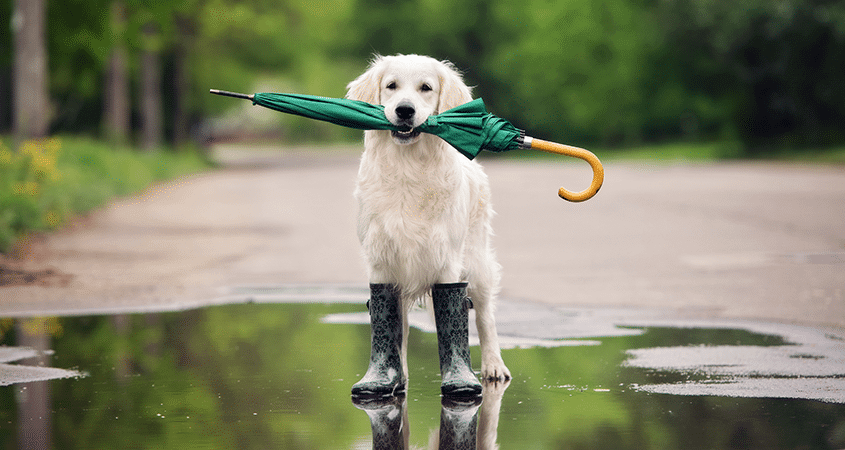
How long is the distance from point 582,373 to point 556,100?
60166mm

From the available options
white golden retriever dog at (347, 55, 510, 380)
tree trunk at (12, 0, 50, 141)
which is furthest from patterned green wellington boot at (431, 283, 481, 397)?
tree trunk at (12, 0, 50, 141)

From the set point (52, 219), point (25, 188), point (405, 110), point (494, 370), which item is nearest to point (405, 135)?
point (405, 110)

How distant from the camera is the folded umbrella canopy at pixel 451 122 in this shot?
19.1 feet

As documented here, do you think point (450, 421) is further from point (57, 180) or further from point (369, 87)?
point (57, 180)

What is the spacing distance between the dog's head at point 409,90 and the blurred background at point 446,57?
8.44m

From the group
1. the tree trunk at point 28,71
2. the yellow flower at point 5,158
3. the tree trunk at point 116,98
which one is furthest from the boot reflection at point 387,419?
the tree trunk at point 116,98

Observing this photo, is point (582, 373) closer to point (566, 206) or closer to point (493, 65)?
point (566, 206)

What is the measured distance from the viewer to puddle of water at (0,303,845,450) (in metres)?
5.06

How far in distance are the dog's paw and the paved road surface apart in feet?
10.4

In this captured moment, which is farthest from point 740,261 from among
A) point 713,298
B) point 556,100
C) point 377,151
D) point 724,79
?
point 556,100

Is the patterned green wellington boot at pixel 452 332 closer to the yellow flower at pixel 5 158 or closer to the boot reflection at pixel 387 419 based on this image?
the boot reflection at pixel 387 419

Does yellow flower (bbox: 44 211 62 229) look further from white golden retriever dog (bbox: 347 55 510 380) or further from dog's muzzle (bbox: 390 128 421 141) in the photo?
dog's muzzle (bbox: 390 128 421 141)

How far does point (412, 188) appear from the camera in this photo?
5.93 meters

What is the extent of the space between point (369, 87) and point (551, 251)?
27.5 feet
